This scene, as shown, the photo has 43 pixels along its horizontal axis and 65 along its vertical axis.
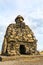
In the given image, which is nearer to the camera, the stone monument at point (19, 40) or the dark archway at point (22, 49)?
the stone monument at point (19, 40)

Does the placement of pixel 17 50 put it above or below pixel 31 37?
below

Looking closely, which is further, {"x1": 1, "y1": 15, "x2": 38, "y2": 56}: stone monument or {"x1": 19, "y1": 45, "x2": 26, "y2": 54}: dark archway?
{"x1": 19, "y1": 45, "x2": 26, "y2": 54}: dark archway

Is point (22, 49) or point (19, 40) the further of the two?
point (22, 49)

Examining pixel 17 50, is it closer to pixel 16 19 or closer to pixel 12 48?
pixel 12 48

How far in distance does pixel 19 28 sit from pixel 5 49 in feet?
11.0

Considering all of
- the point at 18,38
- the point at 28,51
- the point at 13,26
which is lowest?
the point at 28,51

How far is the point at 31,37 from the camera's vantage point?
23.9 metres

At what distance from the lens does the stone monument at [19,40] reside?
22189 mm

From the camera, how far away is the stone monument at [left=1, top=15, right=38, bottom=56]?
22.2 m

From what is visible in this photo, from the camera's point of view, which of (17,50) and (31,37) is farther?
(31,37)

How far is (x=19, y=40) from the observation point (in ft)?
75.2

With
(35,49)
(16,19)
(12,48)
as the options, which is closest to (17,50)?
(12,48)

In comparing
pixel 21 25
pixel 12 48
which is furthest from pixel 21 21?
pixel 12 48

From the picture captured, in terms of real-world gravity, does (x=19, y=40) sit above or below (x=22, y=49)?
above
